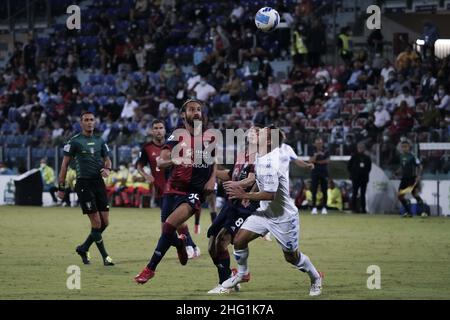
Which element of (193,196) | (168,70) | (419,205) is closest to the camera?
(193,196)

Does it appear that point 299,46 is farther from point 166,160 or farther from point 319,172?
point 166,160

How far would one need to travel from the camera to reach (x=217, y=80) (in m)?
34.2

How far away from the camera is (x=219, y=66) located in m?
34.3

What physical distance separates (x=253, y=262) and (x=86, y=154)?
10.1 feet

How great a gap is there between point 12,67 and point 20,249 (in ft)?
79.9

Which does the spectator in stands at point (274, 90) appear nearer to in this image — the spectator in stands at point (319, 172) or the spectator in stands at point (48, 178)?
the spectator in stands at point (319, 172)

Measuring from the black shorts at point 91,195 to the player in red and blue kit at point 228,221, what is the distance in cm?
281

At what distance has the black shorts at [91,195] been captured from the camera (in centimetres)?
→ 1553

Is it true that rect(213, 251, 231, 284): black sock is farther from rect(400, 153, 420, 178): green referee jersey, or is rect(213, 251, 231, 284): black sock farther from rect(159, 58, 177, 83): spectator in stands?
rect(159, 58, 177, 83): spectator in stands

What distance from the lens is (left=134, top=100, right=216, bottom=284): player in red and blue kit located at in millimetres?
12531

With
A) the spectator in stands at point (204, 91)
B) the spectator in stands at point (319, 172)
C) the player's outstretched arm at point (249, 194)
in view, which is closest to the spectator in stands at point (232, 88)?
the spectator in stands at point (204, 91)

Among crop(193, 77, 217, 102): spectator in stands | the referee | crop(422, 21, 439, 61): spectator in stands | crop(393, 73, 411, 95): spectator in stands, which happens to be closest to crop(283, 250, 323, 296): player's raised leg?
the referee

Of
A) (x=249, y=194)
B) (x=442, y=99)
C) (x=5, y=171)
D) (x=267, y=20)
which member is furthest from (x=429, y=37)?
(x=249, y=194)
